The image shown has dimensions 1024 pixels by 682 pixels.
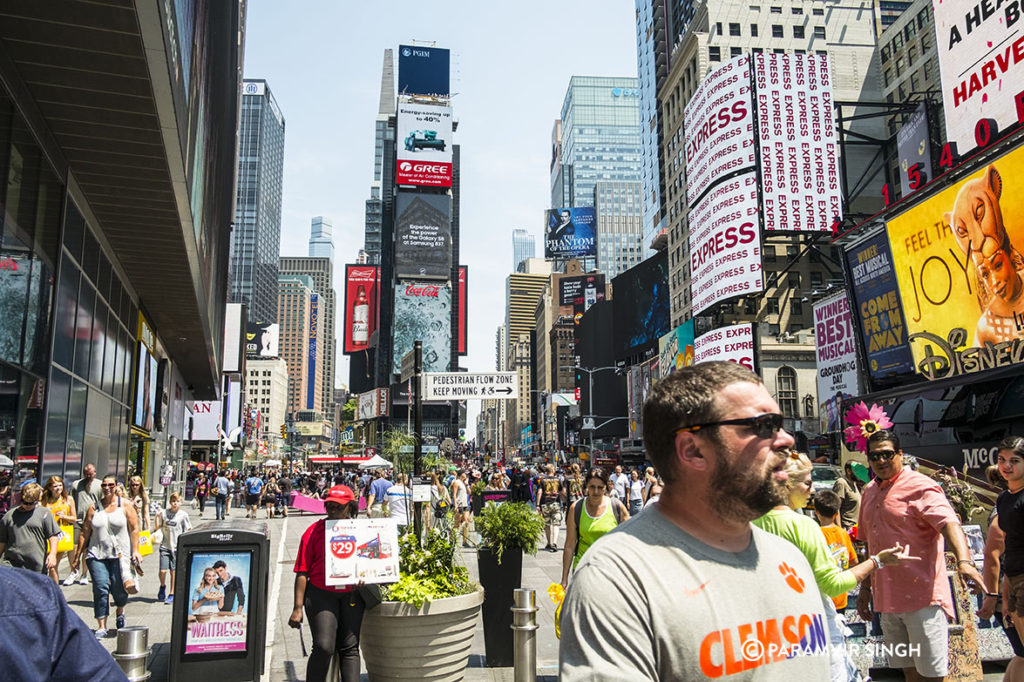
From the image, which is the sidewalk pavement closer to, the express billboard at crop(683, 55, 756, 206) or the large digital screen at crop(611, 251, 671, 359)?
the express billboard at crop(683, 55, 756, 206)

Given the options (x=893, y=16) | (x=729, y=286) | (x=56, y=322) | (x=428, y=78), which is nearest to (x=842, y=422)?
(x=729, y=286)

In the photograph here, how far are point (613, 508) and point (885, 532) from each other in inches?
95.8

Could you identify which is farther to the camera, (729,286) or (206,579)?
(729,286)

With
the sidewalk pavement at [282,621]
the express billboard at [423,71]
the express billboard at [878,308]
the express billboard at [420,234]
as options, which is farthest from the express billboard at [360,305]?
the sidewalk pavement at [282,621]

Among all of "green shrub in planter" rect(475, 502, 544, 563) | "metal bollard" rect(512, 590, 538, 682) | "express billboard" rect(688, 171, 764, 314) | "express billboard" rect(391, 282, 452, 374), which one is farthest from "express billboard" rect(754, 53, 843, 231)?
"express billboard" rect(391, 282, 452, 374)

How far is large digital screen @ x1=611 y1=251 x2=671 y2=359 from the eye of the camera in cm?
→ 8462

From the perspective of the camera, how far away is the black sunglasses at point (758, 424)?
6.86 feet

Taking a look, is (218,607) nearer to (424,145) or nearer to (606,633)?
(606,633)

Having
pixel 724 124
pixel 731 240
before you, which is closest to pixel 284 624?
pixel 731 240

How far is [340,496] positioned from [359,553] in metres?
0.63

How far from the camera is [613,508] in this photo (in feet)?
22.3

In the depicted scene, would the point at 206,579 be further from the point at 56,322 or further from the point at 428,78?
the point at 428,78

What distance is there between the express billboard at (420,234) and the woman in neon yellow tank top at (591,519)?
368 ft

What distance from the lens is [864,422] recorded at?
6688 millimetres
